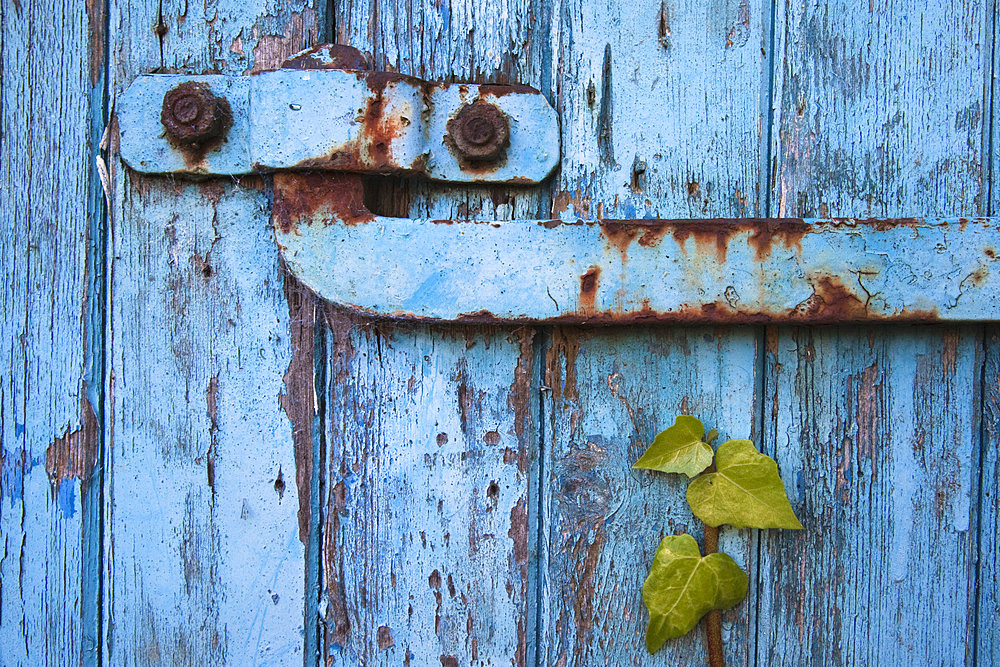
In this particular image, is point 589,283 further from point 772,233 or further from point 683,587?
point 683,587

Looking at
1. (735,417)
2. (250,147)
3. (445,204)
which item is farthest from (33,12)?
(735,417)

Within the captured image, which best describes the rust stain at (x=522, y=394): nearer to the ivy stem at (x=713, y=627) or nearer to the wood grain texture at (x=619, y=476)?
the wood grain texture at (x=619, y=476)

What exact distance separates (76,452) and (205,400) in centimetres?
12

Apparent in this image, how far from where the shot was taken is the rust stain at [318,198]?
1.60 ft

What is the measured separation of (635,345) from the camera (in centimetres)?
55

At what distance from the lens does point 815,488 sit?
0.55m

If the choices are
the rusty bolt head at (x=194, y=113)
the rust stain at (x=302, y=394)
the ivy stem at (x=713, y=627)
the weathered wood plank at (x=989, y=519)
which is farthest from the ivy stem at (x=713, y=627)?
the rusty bolt head at (x=194, y=113)

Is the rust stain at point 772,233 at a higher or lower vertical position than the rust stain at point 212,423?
higher

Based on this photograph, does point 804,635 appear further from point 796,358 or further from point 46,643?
point 46,643

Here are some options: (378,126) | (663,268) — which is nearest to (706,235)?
(663,268)

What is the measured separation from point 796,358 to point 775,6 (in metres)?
0.29

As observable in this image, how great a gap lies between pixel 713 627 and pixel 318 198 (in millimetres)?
470

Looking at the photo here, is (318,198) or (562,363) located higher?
(318,198)

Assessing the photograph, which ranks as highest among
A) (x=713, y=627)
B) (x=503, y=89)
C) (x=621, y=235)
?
(x=503, y=89)
